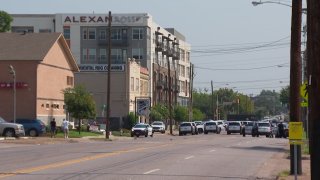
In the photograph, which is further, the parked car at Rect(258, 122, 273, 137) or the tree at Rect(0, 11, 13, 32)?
the tree at Rect(0, 11, 13, 32)

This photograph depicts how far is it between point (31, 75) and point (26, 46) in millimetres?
3654

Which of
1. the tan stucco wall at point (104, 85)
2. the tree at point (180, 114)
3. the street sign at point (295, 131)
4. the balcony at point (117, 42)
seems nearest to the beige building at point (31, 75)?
the tan stucco wall at point (104, 85)

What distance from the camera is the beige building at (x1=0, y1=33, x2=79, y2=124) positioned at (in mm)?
64312

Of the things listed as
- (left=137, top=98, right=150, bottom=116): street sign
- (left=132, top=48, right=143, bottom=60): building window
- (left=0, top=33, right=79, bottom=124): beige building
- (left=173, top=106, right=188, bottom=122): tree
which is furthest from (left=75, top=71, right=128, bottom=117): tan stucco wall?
(left=0, top=33, right=79, bottom=124): beige building

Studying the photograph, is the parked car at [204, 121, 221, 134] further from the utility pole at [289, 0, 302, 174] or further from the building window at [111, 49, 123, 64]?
the utility pole at [289, 0, 302, 174]

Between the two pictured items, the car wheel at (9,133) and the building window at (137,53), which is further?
the building window at (137,53)

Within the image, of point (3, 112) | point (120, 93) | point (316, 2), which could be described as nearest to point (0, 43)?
point (3, 112)

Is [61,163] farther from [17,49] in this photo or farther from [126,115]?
[126,115]

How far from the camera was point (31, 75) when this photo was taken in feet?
211

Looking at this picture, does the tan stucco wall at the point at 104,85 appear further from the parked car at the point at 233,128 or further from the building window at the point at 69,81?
the building window at the point at 69,81

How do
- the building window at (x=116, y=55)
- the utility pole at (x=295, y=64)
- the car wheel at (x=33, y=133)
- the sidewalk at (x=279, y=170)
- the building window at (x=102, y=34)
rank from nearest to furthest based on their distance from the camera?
the sidewalk at (x=279, y=170) → the utility pole at (x=295, y=64) → the car wheel at (x=33, y=133) → the building window at (x=102, y=34) → the building window at (x=116, y=55)

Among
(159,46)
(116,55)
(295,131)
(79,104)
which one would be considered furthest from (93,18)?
(295,131)

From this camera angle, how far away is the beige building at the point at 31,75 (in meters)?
64.3

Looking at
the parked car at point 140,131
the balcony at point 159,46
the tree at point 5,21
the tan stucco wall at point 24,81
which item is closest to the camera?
the tan stucco wall at point 24,81
